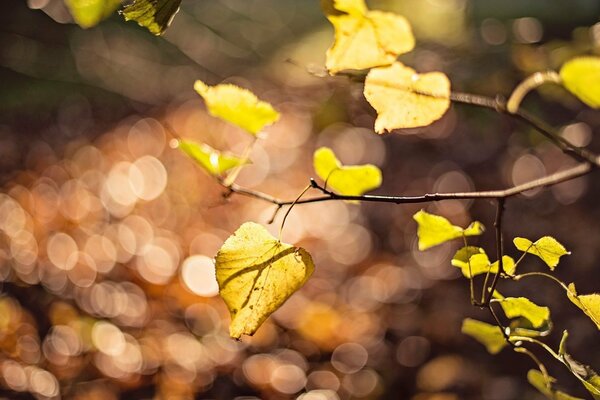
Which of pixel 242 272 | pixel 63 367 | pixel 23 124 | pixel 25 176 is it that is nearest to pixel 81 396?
→ pixel 63 367

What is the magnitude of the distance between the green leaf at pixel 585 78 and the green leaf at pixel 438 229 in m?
0.20

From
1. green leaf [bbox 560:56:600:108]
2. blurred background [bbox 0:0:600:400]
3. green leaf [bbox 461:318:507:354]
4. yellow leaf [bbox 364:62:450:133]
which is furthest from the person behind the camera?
blurred background [bbox 0:0:600:400]

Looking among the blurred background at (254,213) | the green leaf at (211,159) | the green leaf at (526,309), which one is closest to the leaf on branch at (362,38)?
the green leaf at (211,159)

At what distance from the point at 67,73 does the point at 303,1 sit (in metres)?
2.67

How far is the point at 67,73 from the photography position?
206 inches

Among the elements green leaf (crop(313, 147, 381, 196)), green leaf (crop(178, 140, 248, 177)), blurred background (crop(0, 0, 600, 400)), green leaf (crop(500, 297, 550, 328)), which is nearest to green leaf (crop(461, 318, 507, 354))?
green leaf (crop(500, 297, 550, 328))

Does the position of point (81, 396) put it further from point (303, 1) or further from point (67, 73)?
point (303, 1)

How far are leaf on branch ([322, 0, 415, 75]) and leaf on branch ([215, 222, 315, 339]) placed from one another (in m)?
0.15

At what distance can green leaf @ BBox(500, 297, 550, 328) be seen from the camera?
56 cm

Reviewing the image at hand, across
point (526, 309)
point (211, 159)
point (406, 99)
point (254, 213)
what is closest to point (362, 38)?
point (406, 99)

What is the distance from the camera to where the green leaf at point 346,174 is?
581 mm

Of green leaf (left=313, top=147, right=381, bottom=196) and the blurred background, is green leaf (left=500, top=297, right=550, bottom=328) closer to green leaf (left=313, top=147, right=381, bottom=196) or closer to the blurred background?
green leaf (left=313, top=147, right=381, bottom=196)

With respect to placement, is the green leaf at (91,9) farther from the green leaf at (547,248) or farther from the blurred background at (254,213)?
the blurred background at (254,213)

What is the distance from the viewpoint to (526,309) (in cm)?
57
